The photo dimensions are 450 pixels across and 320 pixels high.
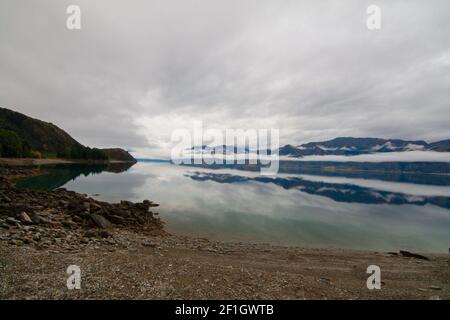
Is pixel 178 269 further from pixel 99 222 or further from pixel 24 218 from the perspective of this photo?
pixel 24 218

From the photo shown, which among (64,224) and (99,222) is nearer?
(64,224)

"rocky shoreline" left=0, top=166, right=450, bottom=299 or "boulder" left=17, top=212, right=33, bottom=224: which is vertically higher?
"boulder" left=17, top=212, right=33, bottom=224

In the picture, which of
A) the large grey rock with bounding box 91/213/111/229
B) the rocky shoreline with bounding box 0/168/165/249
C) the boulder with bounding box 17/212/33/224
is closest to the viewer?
the rocky shoreline with bounding box 0/168/165/249

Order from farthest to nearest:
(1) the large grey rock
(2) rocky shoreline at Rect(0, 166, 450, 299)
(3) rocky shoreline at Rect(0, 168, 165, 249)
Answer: (1) the large grey rock
(3) rocky shoreline at Rect(0, 168, 165, 249)
(2) rocky shoreline at Rect(0, 166, 450, 299)

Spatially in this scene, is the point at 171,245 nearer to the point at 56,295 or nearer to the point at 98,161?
the point at 56,295

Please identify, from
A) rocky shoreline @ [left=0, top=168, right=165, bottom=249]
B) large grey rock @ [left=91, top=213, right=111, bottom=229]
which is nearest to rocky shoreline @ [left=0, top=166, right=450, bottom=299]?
rocky shoreline @ [left=0, top=168, right=165, bottom=249]

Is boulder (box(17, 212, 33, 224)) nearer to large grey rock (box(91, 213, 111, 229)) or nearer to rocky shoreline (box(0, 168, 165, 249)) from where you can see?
rocky shoreline (box(0, 168, 165, 249))

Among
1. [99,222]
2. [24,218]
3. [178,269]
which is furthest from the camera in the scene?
[99,222]

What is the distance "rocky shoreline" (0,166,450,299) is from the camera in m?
8.20

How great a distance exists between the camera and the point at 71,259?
34.5 ft

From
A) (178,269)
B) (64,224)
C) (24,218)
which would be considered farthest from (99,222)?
(178,269)

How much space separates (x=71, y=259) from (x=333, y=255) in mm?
18600

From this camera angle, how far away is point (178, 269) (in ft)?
34.6

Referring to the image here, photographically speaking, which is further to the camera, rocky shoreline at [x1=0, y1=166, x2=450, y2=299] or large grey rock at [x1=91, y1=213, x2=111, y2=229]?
large grey rock at [x1=91, y1=213, x2=111, y2=229]
